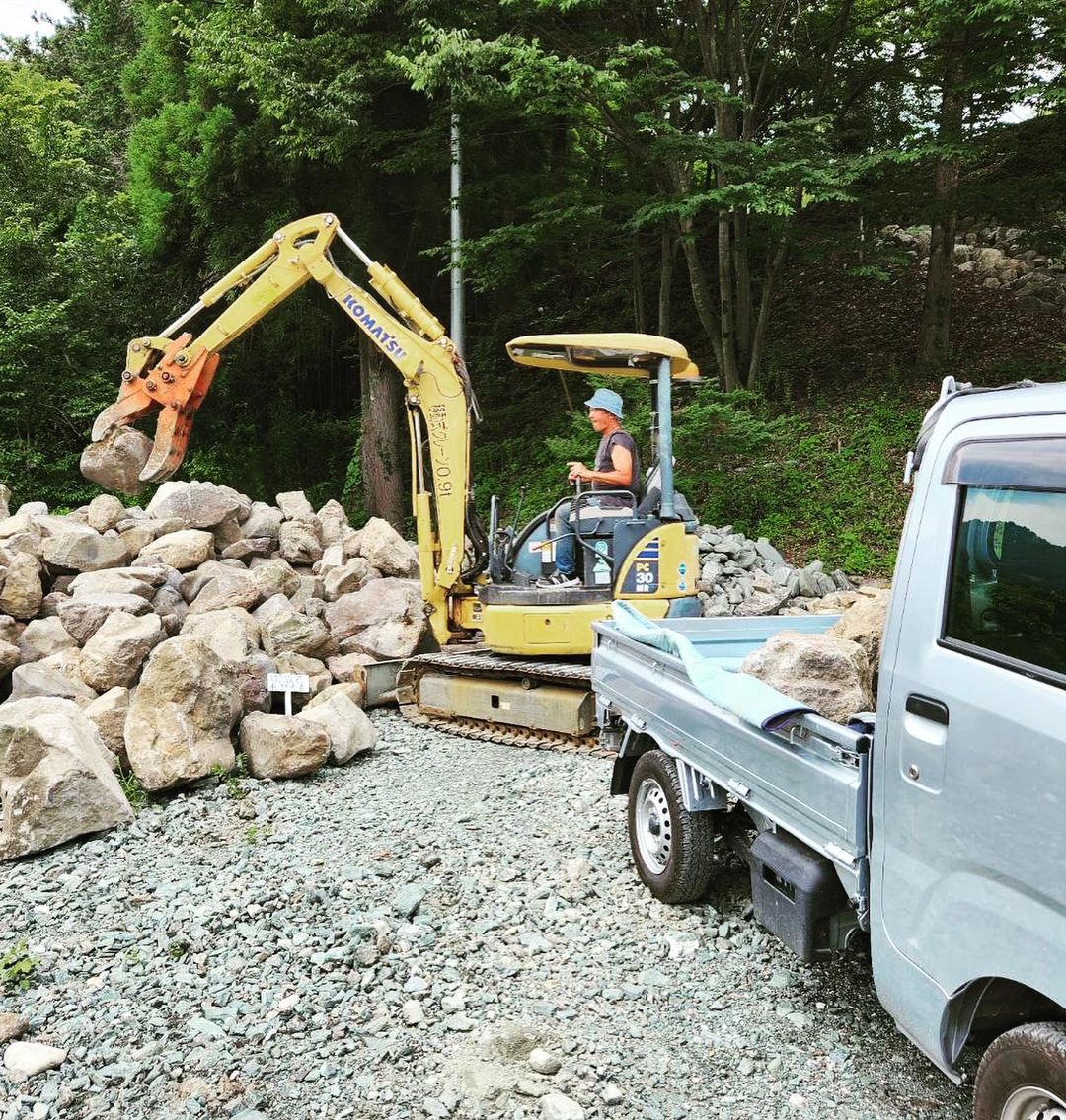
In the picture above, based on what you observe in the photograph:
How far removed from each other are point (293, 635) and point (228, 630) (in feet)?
2.67

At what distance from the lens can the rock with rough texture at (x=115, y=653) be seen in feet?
24.5

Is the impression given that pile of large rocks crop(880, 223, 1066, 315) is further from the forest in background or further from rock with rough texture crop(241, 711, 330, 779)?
rock with rough texture crop(241, 711, 330, 779)

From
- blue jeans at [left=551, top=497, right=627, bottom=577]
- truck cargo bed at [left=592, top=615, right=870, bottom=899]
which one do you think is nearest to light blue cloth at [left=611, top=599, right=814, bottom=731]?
truck cargo bed at [left=592, top=615, right=870, bottom=899]

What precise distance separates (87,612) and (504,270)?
25.0ft

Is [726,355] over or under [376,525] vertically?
over

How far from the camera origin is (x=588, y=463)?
1387cm

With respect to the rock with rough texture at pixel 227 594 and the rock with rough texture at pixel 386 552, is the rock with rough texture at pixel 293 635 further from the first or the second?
the rock with rough texture at pixel 386 552

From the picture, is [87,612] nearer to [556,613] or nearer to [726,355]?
[556,613]

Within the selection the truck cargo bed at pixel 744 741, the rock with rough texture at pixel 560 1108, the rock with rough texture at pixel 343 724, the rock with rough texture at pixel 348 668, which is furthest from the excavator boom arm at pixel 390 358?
the rock with rough texture at pixel 560 1108

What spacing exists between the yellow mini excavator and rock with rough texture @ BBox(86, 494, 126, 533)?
1.50m

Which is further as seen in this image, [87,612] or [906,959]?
[87,612]

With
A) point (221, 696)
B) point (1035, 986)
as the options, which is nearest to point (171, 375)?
point (221, 696)

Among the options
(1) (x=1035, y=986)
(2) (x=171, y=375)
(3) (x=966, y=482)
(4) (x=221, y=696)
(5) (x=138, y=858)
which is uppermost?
(2) (x=171, y=375)

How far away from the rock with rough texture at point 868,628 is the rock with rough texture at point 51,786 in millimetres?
3983
